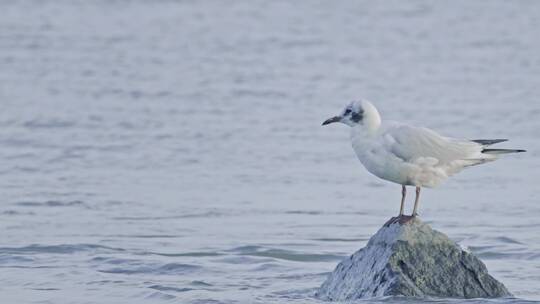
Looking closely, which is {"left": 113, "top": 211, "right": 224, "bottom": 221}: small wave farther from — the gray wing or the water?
the gray wing

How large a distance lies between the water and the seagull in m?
1.10

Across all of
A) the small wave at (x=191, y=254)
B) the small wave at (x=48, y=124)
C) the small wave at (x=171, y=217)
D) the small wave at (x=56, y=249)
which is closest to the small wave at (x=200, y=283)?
the small wave at (x=191, y=254)

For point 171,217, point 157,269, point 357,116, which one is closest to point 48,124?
point 171,217

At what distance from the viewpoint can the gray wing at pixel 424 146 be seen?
836 centimetres

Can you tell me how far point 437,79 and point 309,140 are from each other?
4615 millimetres

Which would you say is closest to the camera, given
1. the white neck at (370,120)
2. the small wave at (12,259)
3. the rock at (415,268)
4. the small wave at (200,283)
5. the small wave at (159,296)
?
the rock at (415,268)

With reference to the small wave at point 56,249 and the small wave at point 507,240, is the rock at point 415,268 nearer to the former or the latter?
the small wave at point 507,240

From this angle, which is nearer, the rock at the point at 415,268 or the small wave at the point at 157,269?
the rock at the point at 415,268

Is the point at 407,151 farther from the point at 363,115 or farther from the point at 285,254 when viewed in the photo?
the point at 285,254

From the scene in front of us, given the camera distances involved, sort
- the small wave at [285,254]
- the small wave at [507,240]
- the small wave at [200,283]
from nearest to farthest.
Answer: the small wave at [200,283]
the small wave at [285,254]
the small wave at [507,240]

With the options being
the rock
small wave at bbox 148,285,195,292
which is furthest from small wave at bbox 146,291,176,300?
the rock

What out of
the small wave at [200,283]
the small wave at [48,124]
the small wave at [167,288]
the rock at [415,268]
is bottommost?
Result: the small wave at [167,288]

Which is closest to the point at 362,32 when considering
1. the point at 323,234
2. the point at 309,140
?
the point at 309,140

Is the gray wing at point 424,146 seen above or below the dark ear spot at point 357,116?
below
